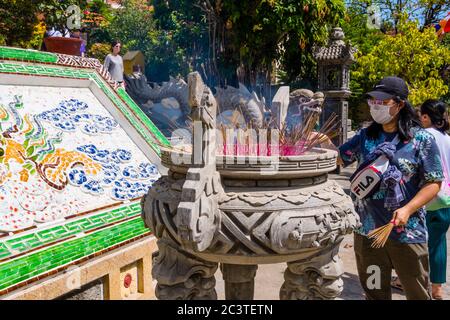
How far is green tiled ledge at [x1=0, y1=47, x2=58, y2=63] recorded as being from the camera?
3.36m

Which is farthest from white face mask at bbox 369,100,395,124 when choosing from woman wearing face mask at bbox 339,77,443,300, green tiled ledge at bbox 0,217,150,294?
green tiled ledge at bbox 0,217,150,294

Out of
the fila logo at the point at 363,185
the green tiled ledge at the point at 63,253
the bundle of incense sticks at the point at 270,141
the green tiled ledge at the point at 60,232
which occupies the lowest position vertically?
the green tiled ledge at the point at 63,253

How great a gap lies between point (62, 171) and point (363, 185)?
6.22 feet

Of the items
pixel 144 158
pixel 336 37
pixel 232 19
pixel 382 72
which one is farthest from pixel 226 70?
pixel 144 158

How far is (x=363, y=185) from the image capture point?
185 centimetres

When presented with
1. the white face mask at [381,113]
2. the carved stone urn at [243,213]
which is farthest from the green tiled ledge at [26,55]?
the white face mask at [381,113]

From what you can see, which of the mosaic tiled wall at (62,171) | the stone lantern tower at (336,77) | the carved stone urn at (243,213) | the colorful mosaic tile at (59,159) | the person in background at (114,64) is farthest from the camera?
the stone lantern tower at (336,77)

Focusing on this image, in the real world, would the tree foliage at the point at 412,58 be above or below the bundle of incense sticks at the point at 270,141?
above

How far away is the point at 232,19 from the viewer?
35.1 feet

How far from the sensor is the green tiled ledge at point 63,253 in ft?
6.02

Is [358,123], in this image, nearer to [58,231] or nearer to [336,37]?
[336,37]

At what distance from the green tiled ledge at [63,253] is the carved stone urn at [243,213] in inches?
24.7

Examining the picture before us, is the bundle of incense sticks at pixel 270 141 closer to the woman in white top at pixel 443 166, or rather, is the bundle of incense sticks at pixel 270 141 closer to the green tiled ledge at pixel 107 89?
the woman in white top at pixel 443 166

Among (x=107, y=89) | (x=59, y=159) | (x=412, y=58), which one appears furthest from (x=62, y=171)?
(x=412, y=58)
